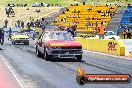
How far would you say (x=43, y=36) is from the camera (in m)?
24.2

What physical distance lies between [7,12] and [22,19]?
14.2 ft

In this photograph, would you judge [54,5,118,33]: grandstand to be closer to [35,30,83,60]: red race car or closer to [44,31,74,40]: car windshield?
[44,31,74,40]: car windshield

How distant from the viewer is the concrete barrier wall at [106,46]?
1115 inches

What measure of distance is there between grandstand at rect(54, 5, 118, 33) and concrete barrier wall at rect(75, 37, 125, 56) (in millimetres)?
26777

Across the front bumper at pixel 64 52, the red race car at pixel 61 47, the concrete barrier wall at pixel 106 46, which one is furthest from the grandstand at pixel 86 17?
the front bumper at pixel 64 52

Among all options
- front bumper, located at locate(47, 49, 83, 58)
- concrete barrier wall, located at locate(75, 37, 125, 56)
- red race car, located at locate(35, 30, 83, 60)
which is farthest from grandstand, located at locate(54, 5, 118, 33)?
front bumper, located at locate(47, 49, 83, 58)

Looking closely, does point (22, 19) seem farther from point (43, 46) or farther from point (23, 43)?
A: point (43, 46)

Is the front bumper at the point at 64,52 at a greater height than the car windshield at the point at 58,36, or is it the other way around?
the car windshield at the point at 58,36

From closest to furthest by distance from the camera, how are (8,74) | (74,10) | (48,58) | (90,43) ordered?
(8,74) < (48,58) < (90,43) < (74,10)

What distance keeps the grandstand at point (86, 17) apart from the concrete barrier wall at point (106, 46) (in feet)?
87.9

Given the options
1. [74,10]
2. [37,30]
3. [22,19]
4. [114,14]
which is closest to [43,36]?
[37,30]

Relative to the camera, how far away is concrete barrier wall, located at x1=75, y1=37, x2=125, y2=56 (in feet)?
92.9

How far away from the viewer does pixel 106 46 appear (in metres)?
31.0

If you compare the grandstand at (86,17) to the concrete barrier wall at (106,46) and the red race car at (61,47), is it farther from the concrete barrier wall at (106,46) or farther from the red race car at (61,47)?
the red race car at (61,47)
